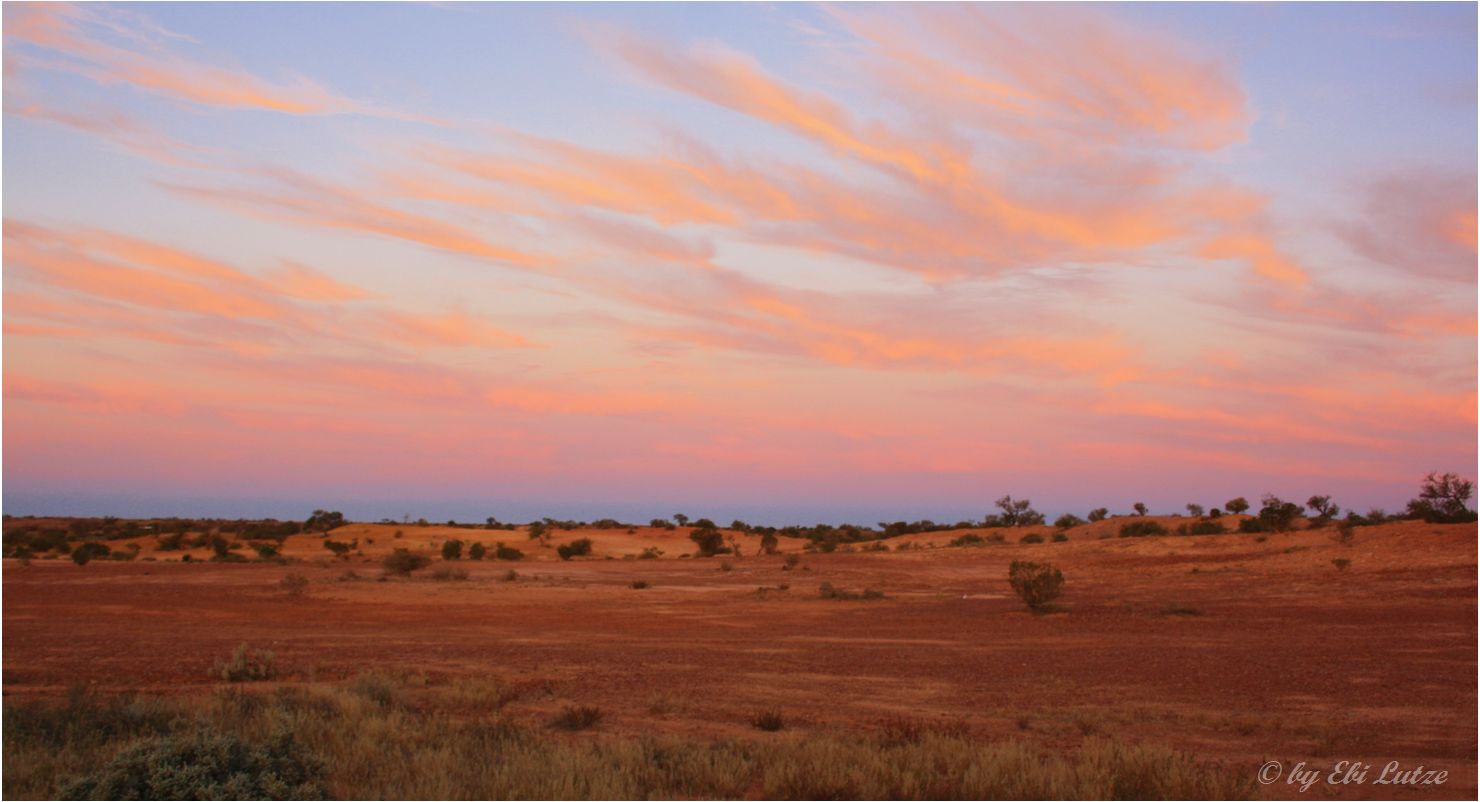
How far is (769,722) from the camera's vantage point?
44.8 ft

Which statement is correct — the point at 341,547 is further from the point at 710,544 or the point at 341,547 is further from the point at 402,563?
the point at 710,544

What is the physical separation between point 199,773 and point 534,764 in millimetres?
2925

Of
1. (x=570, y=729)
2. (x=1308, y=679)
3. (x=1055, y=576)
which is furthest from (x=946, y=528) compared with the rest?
(x=570, y=729)

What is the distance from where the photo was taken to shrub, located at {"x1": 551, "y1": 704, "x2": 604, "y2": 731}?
1379cm

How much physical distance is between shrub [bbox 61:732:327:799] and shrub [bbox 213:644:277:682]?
8.12 m

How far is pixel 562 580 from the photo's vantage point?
44562 millimetres

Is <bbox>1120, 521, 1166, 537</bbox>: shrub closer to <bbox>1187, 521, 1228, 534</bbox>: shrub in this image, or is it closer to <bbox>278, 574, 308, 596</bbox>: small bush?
<bbox>1187, 521, 1228, 534</bbox>: shrub

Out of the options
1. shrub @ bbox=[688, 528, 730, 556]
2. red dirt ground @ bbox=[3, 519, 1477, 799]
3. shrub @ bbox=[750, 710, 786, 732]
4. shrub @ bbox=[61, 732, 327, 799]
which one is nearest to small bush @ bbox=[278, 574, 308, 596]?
red dirt ground @ bbox=[3, 519, 1477, 799]

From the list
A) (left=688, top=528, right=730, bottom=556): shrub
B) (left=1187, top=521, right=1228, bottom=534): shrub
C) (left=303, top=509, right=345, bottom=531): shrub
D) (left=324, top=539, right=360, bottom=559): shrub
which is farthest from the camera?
(left=303, top=509, right=345, bottom=531): shrub

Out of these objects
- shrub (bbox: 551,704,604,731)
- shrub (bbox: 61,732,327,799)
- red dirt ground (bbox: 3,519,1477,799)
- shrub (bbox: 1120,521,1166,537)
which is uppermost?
shrub (bbox: 1120,521,1166,537)

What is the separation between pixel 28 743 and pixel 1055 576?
26.5m

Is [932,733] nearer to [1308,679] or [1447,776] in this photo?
[1447,776]

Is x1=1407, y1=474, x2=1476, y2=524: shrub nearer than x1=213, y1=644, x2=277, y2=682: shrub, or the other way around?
x1=213, y1=644, x2=277, y2=682: shrub

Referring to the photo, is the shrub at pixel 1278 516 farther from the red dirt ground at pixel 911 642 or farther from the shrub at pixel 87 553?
the shrub at pixel 87 553
